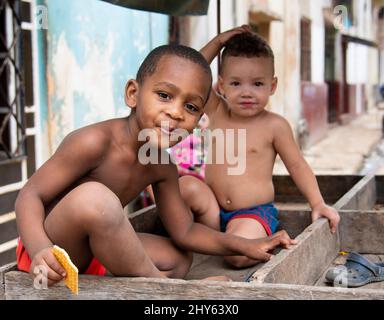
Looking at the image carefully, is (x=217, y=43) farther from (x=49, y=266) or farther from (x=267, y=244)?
(x=49, y=266)

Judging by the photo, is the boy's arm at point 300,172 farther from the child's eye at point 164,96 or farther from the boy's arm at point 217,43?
the child's eye at point 164,96

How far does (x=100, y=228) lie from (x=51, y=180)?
0.29 metres

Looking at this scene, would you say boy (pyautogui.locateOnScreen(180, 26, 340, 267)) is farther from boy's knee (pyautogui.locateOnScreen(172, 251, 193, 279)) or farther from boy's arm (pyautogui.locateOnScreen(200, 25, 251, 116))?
boy's knee (pyautogui.locateOnScreen(172, 251, 193, 279))

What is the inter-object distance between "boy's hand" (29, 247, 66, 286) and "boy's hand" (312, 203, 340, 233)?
1404 mm

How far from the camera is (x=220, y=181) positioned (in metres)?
3.17

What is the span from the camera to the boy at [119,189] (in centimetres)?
182

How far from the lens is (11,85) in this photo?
4.04m

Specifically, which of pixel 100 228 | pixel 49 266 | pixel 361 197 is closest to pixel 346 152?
pixel 361 197

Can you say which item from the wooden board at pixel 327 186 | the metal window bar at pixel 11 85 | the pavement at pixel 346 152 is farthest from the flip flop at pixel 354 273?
the pavement at pixel 346 152

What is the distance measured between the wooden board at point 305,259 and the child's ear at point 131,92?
0.68 metres

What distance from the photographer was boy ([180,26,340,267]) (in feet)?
9.91
